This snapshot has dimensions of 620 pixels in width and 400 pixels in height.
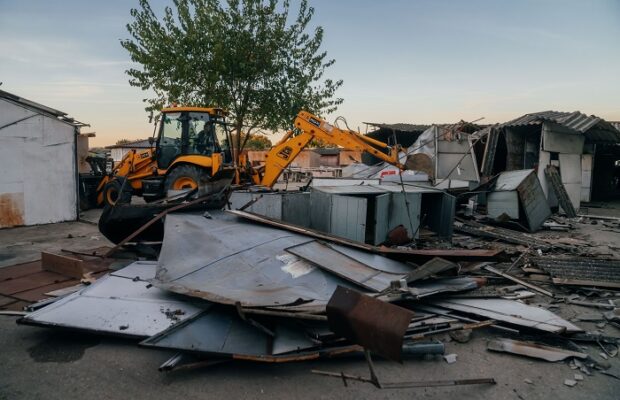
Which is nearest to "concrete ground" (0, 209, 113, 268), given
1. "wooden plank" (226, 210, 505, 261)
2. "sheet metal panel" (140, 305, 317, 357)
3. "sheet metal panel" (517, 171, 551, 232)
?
"wooden plank" (226, 210, 505, 261)

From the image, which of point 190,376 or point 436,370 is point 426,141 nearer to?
point 436,370

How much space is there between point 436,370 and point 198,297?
94.8 inches

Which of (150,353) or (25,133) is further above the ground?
(25,133)

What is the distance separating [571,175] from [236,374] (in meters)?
16.1

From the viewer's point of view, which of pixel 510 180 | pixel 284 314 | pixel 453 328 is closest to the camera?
pixel 284 314

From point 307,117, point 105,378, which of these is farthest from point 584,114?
point 105,378

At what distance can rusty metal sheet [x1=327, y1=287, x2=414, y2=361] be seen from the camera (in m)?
2.29

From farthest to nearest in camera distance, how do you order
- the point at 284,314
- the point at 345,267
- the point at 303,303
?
1. the point at 345,267
2. the point at 303,303
3. the point at 284,314

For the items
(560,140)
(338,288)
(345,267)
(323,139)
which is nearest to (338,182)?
(323,139)

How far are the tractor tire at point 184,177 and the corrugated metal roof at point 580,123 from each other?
12185 millimetres

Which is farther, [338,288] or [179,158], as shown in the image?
[179,158]

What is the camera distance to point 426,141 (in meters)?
14.6

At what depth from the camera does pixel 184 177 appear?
30.4 feet

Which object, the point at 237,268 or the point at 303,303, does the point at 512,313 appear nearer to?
the point at 303,303
